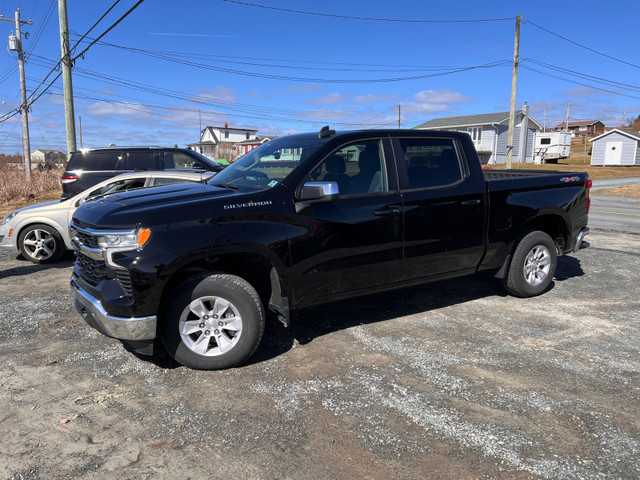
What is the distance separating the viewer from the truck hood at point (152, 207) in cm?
360

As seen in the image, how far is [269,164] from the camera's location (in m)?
4.55

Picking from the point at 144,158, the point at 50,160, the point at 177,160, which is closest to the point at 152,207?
the point at 177,160

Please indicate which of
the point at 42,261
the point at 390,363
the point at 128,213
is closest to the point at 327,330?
the point at 390,363

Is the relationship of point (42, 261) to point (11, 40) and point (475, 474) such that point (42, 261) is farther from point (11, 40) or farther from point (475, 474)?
point (11, 40)

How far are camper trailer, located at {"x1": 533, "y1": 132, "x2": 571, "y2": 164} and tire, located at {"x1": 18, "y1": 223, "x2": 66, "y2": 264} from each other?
2098 inches

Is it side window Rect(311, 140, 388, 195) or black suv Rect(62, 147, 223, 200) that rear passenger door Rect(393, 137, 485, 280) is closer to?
side window Rect(311, 140, 388, 195)

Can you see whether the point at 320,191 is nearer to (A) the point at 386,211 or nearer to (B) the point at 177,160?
(A) the point at 386,211

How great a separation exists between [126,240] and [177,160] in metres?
8.03

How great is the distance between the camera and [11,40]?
26.7 m

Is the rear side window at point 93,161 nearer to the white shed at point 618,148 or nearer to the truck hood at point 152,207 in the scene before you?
the truck hood at point 152,207

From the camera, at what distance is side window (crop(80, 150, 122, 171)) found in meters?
10.9

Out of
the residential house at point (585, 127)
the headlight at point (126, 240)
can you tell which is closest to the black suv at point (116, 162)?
the headlight at point (126, 240)

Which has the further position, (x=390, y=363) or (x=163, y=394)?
(x=390, y=363)

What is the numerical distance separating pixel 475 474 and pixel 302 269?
6.73 feet
